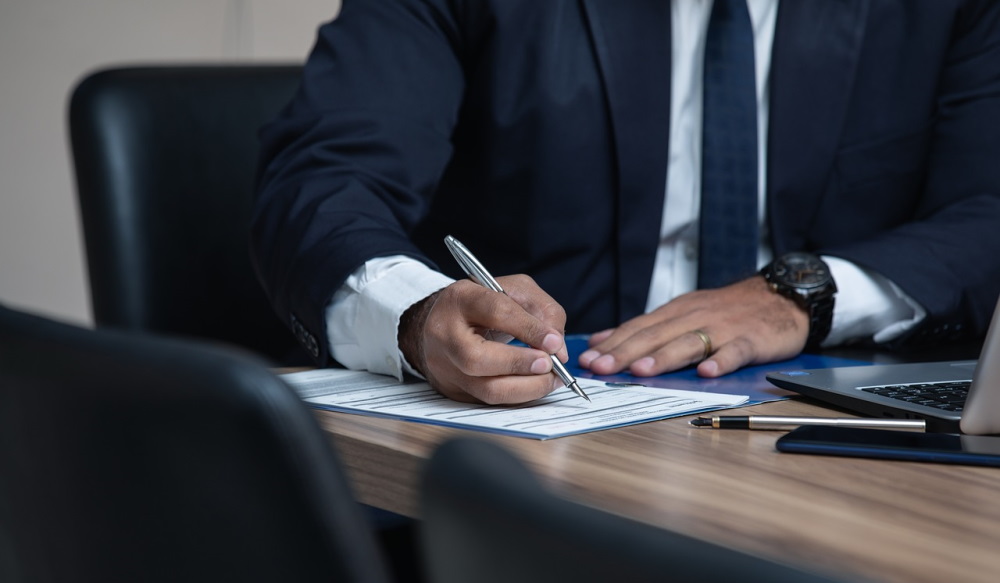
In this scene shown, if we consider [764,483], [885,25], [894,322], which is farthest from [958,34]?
[764,483]

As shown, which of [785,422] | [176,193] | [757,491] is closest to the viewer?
[757,491]

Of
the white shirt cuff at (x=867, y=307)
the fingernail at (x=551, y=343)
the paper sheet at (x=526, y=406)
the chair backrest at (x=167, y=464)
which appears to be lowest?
the white shirt cuff at (x=867, y=307)

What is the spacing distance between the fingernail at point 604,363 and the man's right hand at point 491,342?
0.10 m

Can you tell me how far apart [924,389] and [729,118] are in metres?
0.61

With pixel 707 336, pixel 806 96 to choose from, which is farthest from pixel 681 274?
pixel 707 336

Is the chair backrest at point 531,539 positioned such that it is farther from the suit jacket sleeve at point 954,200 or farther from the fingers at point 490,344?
the suit jacket sleeve at point 954,200

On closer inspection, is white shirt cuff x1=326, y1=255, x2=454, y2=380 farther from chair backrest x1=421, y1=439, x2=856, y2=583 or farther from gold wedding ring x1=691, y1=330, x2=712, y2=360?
chair backrest x1=421, y1=439, x2=856, y2=583

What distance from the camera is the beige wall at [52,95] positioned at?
105 inches

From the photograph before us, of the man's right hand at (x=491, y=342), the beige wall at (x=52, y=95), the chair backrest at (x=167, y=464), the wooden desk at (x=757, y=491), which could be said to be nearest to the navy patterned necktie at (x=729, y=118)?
the man's right hand at (x=491, y=342)

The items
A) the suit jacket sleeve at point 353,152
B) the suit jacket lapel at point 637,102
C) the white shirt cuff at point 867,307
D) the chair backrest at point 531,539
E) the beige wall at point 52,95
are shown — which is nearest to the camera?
the chair backrest at point 531,539

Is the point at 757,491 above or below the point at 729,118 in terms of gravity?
below

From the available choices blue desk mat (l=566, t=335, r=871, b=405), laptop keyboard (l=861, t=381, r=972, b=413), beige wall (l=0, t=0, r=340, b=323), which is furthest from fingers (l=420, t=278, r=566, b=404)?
beige wall (l=0, t=0, r=340, b=323)

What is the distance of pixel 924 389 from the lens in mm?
816

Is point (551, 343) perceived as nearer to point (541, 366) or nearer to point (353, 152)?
point (541, 366)
